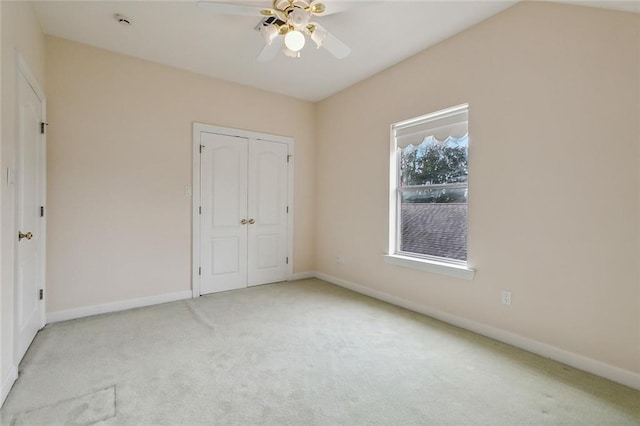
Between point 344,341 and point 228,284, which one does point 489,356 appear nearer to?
point 344,341

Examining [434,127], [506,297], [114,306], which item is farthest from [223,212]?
[506,297]

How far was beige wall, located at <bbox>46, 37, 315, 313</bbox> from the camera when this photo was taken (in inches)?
120

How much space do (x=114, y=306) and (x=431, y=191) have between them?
3659 mm

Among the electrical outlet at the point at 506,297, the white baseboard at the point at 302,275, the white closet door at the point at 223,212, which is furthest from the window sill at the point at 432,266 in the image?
the white closet door at the point at 223,212

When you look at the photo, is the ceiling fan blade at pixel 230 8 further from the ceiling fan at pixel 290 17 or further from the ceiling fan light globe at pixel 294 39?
the ceiling fan light globe at pixel 294 39

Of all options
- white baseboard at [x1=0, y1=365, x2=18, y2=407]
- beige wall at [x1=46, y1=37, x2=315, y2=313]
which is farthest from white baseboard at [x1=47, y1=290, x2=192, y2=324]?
white baseboard at [x1=0, y1=365, x2=18, y2=407]

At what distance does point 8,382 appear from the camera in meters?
1.87

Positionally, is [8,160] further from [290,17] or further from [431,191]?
[431,191]

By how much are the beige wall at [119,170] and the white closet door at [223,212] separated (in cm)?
21

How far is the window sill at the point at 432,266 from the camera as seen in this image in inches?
113

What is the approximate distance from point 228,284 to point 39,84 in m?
2.83

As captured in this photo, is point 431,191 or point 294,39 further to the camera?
point 431,191

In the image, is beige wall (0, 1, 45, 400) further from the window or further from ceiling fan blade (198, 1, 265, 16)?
the window

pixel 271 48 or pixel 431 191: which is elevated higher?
pixel 271 48
